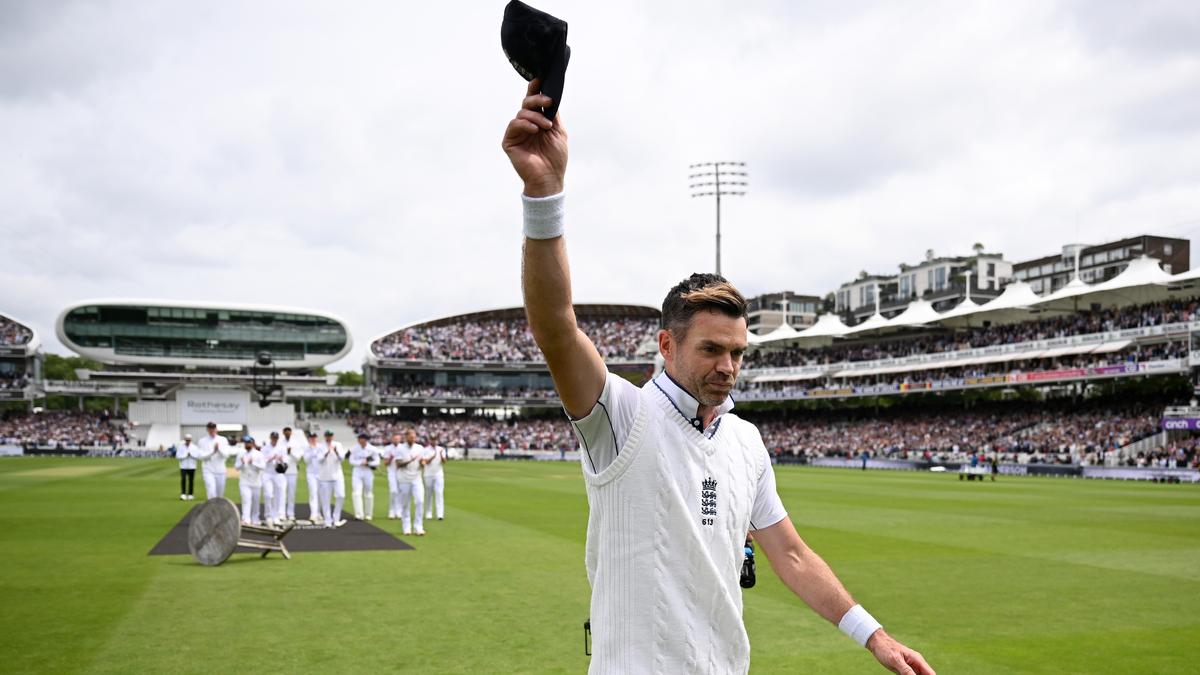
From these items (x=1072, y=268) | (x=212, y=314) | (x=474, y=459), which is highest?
(x=1072, y=268)

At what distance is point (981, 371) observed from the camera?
61.1 m

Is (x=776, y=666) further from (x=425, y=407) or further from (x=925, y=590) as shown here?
(x=425, y=407)

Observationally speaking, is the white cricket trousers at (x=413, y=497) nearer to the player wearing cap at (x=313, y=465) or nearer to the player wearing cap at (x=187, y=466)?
the player wearing cap at (x=313, y=465)

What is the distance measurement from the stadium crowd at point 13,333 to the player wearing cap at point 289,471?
86203mm

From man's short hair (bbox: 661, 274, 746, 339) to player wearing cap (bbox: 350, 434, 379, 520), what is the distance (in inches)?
672

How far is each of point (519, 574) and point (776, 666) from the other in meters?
5.58

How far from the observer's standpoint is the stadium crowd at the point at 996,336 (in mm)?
52562

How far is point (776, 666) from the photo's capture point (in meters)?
7.86

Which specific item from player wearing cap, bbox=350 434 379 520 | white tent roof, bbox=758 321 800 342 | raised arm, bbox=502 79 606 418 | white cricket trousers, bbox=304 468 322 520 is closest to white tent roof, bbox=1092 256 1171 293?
white tent roof, bbox=758 321 800 342

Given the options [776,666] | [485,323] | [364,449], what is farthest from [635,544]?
[485,323]

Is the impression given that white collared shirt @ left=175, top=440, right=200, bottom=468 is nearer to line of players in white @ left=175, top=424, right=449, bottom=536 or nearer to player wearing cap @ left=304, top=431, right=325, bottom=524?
line of players in white @ left=175, top=424, right=449, bottom=536

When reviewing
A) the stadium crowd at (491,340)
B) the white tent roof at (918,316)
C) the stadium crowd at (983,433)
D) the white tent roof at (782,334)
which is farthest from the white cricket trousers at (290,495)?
the stadium crowd at (491,340)

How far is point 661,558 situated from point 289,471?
1951 cm

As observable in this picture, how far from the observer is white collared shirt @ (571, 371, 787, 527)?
2.66 meters
